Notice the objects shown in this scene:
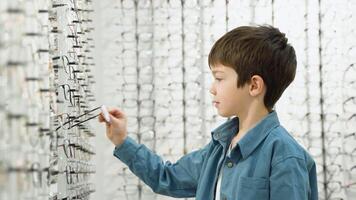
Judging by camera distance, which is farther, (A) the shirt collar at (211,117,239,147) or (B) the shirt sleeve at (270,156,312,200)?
(A) the shirt collar at (211,117,239,147)

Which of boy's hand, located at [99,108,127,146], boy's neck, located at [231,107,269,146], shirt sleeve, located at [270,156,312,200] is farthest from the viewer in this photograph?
boy's hand, located at [99,108,127,146]

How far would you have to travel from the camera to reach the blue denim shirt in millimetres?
1142

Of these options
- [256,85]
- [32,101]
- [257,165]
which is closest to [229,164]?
[257,165]

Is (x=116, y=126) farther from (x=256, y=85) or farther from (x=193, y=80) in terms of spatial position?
(x=193, y=80)

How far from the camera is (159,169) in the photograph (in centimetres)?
142

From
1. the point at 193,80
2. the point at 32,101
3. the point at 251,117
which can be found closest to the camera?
the point at 32,101

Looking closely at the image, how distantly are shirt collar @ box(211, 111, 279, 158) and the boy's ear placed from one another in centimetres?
6

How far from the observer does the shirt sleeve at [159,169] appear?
1401 millimetres

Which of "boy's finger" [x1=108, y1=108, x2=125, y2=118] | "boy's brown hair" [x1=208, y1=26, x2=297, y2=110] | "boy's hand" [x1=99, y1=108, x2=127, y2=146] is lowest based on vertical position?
"boy's hand" [x1=99, y1=108, x2=127, y2=146]

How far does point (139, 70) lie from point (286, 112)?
679mm

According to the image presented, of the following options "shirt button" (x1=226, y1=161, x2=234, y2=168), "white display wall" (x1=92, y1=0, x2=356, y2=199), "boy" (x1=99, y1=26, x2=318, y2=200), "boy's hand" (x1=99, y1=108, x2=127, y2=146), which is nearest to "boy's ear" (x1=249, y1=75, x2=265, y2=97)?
"boy" (x1=99, y1=26, x2=318, y2=200)

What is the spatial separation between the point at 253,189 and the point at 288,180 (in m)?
0.07

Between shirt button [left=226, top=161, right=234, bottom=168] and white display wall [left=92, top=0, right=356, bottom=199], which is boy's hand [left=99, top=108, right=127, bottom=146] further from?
white display wall [left=92, top=0, right=356, bottom=199]

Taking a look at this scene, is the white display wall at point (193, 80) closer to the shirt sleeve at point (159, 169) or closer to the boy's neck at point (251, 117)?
the shirt sleeve at point (159, 169)
